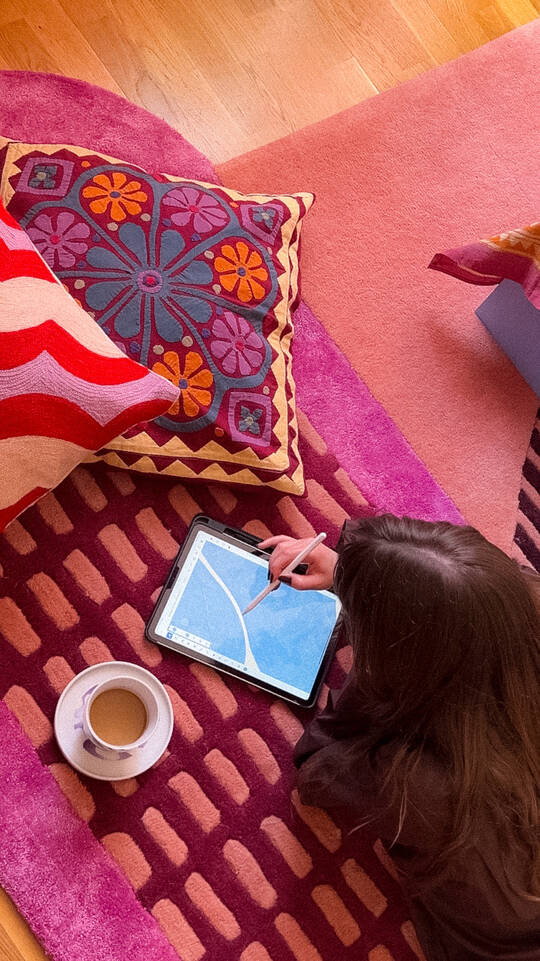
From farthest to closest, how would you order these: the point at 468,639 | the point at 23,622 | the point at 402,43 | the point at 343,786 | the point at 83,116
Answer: the point at 402,43 < the point at 83,116 < the point at 23,622 < the point at 343,786 < the point at 468,639

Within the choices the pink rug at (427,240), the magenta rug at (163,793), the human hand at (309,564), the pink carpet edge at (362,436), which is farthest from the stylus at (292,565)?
the pink rug at (427,240)

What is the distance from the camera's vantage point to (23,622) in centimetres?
108

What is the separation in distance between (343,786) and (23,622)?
45cm

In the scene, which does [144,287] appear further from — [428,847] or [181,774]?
[428,847]

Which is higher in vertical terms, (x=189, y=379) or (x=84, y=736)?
(x=189, y=379)

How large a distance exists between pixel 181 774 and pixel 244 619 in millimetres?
213

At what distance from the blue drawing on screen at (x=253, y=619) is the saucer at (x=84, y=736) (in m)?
0.09

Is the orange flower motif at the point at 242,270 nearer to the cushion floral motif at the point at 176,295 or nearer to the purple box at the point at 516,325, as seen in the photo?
the cushion floral motif at the point at 176,295

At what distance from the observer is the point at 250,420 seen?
1103 mm

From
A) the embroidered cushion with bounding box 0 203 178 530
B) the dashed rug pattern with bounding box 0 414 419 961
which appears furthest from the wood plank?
the embroidered cushion with bounding box 0 203 178 530

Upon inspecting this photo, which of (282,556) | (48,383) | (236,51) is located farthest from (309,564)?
(236,51)

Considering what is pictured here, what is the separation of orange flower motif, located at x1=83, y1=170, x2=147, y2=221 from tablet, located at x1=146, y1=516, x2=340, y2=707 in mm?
423

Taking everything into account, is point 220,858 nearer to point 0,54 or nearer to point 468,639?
point 468,639

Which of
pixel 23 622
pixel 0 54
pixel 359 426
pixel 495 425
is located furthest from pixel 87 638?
pixel 0 54
